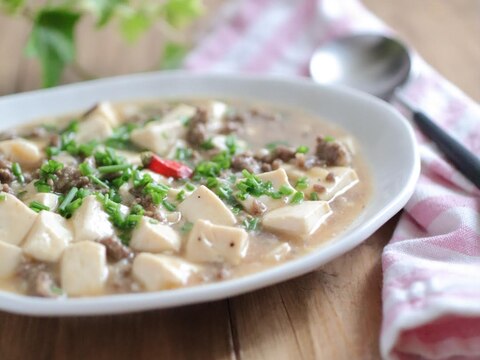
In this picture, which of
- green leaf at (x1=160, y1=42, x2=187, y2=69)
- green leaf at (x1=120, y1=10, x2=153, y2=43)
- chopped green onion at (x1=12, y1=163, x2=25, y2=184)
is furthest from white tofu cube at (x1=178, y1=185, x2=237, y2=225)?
green leaf at (x1=160, y1=42, x2=187, y2=69)

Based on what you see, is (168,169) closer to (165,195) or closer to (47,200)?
(165,195)

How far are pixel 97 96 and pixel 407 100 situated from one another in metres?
1.92

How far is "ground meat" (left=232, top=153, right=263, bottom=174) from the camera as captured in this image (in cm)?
360

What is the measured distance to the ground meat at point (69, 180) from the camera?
3.38m

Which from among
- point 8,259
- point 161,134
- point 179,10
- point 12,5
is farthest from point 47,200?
point 179,10

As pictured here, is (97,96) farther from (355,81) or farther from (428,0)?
(428,0)

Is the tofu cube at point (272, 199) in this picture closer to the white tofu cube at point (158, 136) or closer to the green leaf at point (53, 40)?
the white tofu cube at point (158, 136)

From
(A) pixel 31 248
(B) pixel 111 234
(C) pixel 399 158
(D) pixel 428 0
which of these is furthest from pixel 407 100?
(A) pixel 31 248

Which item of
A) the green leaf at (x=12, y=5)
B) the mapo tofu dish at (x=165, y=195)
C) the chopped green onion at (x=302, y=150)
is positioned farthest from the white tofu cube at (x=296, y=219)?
the green leaf at (x=12, y=5)

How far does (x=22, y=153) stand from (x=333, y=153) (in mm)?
1614

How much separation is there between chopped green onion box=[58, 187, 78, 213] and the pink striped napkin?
1.42 meters

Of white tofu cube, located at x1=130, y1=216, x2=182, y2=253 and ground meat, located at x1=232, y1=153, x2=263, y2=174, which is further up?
white tofu cube, located at x1=130, y1=216, x2=182, y2=253

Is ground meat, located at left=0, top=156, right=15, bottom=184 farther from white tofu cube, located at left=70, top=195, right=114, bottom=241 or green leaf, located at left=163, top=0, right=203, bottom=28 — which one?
green leaf, located at left=163, top=0, right=203, bottom=28

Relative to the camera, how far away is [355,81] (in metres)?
4.64
